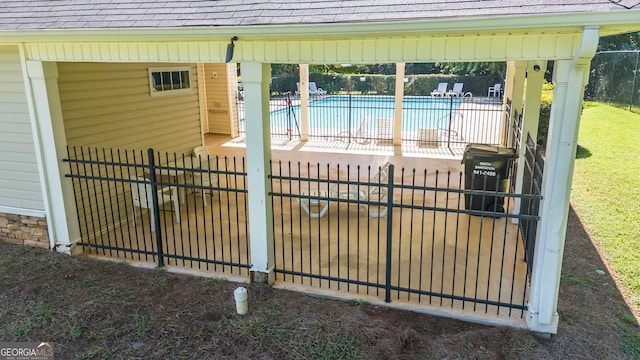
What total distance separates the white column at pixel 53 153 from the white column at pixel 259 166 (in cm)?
261

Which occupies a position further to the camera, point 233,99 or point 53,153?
point 233,99

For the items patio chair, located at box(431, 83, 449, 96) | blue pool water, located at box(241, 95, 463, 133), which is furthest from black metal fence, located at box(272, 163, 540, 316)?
patio chair, located at box(431, 83, 449, 96)

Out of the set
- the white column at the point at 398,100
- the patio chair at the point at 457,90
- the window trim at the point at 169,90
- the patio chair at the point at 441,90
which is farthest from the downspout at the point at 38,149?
the patio chair at the point at 457,90

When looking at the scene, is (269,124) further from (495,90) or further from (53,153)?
(495,90)

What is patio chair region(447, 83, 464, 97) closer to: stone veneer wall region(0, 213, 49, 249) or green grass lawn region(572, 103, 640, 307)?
green grass lawn region(572, 103, 640, 307)

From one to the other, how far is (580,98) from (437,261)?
8.92ft

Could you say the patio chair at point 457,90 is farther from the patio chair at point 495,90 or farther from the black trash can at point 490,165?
the black trash can at point 490,165

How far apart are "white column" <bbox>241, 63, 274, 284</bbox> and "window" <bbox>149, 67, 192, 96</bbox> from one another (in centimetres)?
373

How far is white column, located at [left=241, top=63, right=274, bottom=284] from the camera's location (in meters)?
4.93

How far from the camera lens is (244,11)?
4.82 metres

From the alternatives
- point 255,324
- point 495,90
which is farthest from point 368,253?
point 495,90

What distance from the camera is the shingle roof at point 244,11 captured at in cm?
389

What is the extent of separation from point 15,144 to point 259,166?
3.53 meters

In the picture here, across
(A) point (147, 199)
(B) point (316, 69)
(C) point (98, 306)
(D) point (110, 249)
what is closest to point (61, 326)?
(C) point (98, 306)
